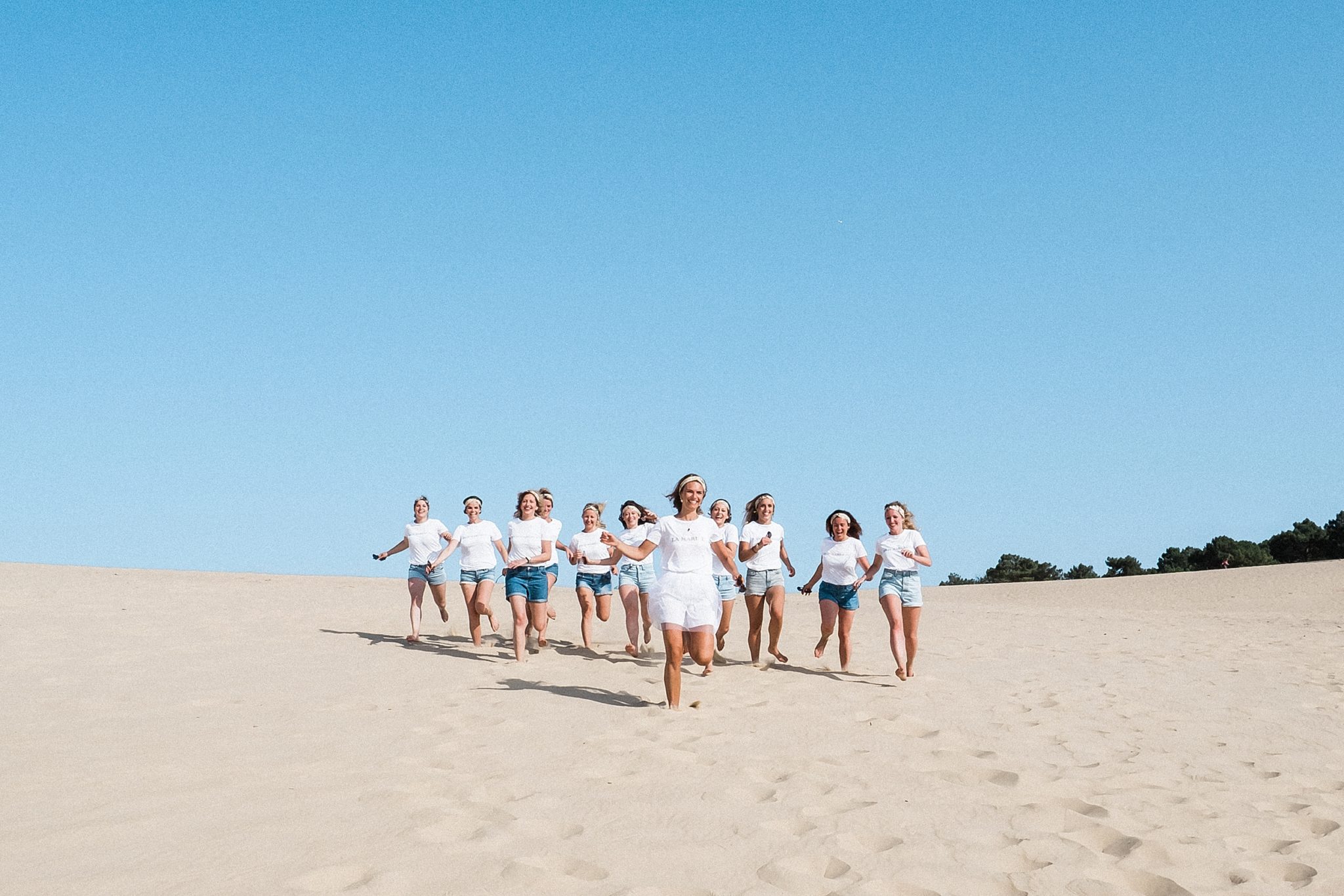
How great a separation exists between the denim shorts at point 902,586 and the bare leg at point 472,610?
4.75 metres

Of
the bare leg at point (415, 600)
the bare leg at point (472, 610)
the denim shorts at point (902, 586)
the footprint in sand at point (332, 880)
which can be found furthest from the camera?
the bare leg at point (415, 600)

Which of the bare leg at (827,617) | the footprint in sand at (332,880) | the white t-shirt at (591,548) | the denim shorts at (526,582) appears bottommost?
the footprint in sand at (332,880)

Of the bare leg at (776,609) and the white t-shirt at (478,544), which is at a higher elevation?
the white t-shirt at (478,544)

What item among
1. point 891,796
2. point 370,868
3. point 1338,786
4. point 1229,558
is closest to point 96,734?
point 370,868

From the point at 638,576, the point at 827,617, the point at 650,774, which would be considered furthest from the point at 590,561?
the point at 650,774

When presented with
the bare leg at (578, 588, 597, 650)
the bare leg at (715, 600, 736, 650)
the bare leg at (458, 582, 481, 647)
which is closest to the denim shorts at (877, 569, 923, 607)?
the bare leg at (715, 600, 736, 650)

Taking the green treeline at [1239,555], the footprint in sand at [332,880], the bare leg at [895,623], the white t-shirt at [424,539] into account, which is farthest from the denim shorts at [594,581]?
the green treeline at [1239,555]

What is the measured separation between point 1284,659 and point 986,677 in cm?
520

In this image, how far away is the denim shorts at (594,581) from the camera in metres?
11.9

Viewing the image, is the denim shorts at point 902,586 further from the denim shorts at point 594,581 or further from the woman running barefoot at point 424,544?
the woman running barefoot at point 424,544

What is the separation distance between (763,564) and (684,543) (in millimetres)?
2923

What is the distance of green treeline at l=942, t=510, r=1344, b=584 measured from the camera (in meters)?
41.3

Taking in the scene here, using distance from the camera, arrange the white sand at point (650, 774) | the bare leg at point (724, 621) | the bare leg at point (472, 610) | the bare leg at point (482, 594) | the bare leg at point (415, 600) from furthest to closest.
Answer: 1. the bare leg at point (415, 600)
2. the bare leg at point (472, 610)
3. the bare leg at point (482, 594)
4. the bare leg at point (724, 621)
5. the white sand at point (650, 774)

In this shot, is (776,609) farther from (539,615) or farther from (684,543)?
(684,543)
